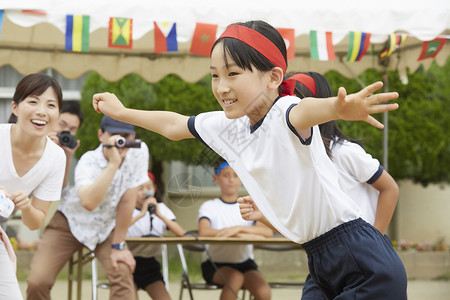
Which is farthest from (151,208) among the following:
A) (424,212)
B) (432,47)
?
(424,212)

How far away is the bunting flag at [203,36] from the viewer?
4.91 m

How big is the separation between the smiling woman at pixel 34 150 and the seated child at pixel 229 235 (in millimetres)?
1382

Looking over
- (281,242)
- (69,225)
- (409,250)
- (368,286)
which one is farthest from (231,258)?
(409,250)

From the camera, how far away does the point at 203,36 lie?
4.94 m

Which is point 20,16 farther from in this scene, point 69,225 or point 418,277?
point 418,277

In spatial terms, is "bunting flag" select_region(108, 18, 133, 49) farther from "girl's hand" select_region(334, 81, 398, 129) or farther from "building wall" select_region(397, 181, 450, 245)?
"building wall" select_region(397, 181, 450, 245)

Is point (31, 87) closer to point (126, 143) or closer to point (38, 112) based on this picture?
point (38, 112)

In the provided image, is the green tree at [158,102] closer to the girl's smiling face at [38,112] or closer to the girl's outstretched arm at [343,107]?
the girl's smiling face at [38,112]

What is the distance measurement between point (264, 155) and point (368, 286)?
1.73 feet

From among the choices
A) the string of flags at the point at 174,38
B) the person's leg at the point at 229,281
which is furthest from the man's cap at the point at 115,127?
the person's leg at the point at 229,281

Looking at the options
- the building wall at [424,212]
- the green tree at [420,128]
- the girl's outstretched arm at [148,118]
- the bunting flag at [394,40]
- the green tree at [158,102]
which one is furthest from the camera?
the building wall at [424,212]

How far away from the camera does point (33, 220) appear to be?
327 cm

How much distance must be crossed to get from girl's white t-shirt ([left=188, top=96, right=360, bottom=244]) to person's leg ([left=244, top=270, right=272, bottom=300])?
2.67 metres

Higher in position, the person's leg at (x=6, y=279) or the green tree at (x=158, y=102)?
the green tree at (x=158, y=102)
